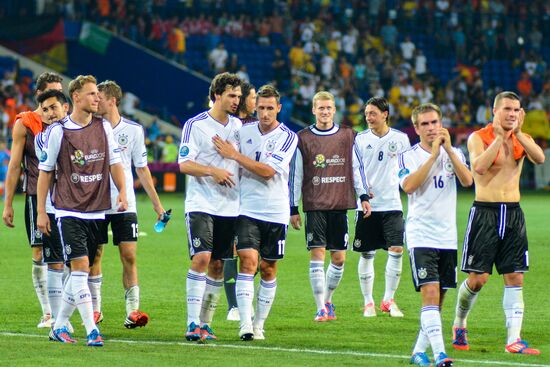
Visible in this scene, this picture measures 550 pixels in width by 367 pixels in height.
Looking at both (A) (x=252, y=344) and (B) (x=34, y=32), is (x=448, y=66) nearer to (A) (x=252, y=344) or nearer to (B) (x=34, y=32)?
(B) (x=34, y=32)

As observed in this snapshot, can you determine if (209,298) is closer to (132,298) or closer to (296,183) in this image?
(132,298)

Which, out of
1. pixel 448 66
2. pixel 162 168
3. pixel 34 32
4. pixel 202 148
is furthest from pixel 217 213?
pixel 448 66

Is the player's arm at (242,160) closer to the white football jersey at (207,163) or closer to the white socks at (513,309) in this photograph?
the white football jersey at (207,163)

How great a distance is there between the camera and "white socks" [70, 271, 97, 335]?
31.1 feet

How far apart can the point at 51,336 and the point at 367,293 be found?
3.67m

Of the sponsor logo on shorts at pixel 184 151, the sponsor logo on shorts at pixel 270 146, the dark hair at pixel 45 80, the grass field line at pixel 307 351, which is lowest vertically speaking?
the grass field line at pixel 307 351

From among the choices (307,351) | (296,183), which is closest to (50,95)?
(296,183)

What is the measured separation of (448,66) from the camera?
1613 inches

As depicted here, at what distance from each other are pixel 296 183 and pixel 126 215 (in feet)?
5.85

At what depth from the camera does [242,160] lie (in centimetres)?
978

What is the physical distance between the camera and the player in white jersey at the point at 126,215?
35.0 ft

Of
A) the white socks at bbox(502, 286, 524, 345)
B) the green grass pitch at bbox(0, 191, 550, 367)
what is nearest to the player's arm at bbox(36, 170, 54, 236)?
the green grass pitch at bbox(0, 191, 550, 367)

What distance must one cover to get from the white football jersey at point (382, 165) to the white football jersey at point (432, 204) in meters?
3.17

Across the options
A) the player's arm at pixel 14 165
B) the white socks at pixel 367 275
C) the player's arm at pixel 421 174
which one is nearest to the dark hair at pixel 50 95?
the player's arm at pixel 14 165
